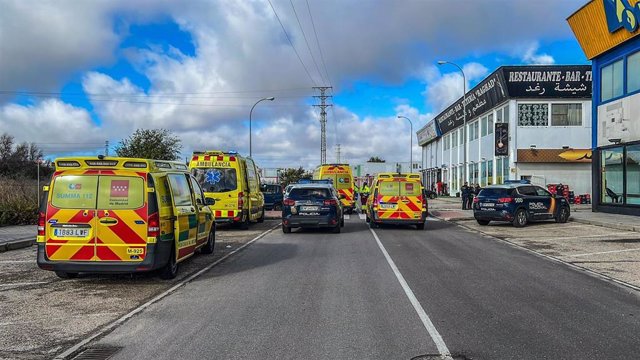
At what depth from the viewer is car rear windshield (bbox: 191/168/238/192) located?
17.8 m

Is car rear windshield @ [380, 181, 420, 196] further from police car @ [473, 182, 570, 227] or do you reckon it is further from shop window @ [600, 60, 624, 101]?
shop window @ [600, 60, 624, 101]

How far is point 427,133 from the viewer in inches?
2859

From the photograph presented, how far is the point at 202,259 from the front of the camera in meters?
11.6

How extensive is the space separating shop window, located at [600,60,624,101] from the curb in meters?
23.4

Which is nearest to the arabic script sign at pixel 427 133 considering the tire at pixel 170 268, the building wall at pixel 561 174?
the building wall at pixel 561 174

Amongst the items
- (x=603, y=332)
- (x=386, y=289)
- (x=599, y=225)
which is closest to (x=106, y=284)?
(x=386, y=289)

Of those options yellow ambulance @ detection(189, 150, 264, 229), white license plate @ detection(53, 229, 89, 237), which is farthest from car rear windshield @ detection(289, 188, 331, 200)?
white license plate @ detection(53, 229, 89, 237)

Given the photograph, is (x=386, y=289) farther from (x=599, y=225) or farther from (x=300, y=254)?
(x=599, y=225)

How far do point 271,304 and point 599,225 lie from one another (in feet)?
55.0

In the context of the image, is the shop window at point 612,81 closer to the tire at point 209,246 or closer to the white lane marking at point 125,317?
the tire at point 209,246

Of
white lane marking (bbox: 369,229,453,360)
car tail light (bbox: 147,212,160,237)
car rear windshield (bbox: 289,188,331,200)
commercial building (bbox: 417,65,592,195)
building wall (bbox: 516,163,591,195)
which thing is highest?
commercial building (bbox: 417,65,592,195)

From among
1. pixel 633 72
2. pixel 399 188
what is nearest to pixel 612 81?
pixel 633 72

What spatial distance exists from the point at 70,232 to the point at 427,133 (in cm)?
6721

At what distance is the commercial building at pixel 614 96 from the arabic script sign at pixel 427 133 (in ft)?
132
